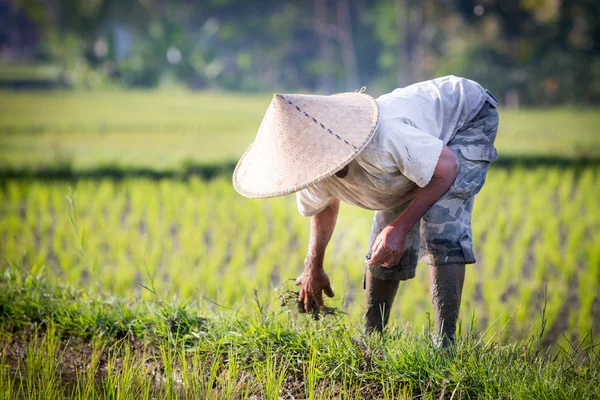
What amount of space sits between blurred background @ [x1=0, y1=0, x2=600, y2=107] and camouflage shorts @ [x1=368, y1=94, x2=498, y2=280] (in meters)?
13.6

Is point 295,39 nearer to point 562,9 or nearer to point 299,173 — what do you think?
point 562,9

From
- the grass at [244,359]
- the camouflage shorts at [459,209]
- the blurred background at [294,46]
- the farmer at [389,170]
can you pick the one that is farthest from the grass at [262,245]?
the blurred background at [294,46]

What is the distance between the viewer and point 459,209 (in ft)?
7.34

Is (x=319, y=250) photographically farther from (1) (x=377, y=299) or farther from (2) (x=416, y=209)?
(2) (x=416, y=209)

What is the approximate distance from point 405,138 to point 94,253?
322cm

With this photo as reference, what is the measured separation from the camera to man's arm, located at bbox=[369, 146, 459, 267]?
2016 mm

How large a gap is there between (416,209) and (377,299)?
530 millimetres

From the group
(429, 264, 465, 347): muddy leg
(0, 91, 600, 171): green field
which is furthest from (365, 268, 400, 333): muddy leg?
(0, 91, 600, 171): green field

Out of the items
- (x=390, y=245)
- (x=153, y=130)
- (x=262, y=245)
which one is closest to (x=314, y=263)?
(x=390, y=245)

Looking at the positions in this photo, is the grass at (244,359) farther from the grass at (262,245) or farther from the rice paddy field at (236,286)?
the grass at (262,245)

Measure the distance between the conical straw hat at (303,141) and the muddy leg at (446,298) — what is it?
0.55m

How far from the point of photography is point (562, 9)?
583 inches

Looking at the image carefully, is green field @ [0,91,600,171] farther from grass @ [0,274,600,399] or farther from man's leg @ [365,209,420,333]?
man's leg @ [365,209,420,333]

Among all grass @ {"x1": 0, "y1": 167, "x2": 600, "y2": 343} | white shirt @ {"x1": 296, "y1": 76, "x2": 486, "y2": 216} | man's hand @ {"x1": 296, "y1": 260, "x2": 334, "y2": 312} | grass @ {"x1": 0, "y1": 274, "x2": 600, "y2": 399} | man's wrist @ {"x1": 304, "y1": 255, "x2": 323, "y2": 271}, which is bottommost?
grass @ {"x1": 0, "y1": 167, "x2": 600, "y2": 343}
